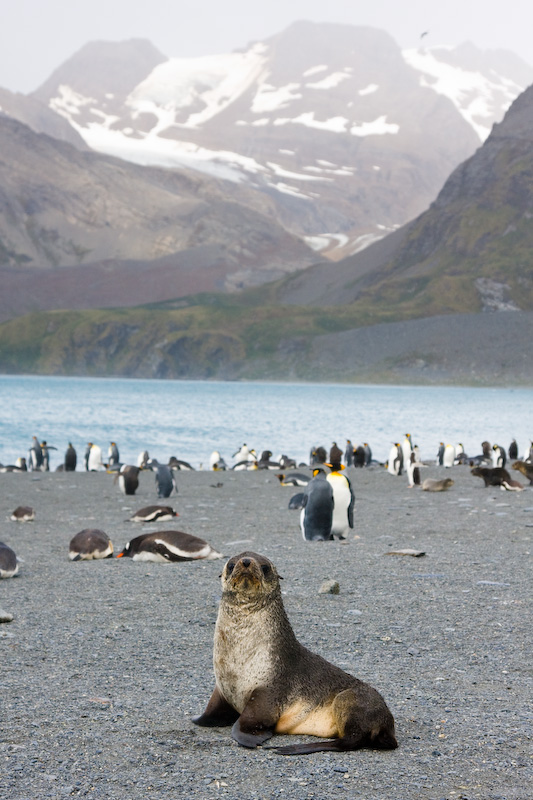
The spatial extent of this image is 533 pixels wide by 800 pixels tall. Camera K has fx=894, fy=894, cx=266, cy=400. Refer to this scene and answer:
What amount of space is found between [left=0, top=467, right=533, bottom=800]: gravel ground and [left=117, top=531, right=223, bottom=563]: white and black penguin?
0.18 m

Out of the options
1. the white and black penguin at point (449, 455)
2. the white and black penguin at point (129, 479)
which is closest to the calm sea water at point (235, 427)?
the white and black penguin at point (449, 455)

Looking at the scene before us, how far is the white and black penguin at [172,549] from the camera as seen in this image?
1105 cm

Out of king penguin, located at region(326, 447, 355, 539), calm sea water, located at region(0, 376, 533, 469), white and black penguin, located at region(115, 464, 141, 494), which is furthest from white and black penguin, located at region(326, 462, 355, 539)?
calm sea water, located at region(0, 376, 533, 469)

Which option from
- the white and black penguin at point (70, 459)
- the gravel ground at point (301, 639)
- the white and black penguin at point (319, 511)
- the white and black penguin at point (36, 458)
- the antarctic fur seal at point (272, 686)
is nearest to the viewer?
the gravel ground at point (301, 639)

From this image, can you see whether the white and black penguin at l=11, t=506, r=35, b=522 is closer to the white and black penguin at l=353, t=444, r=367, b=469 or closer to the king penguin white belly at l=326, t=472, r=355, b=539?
the king penguin white belly at l=326, t=472, r=355, b=539

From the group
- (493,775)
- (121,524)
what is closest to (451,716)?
(493,775)

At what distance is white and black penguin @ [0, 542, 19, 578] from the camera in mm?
9938

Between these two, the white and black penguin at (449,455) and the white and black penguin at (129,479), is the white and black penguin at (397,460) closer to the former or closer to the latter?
the white and black penguin at (449,455)

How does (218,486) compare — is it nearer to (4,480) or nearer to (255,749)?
(4,480)

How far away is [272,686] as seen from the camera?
496cm

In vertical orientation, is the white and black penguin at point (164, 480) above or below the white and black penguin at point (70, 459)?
above

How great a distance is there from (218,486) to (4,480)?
288 inches

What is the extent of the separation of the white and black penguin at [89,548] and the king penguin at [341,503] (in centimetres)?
340

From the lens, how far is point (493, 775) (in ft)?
14.6
